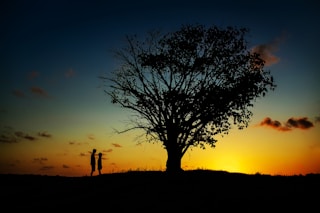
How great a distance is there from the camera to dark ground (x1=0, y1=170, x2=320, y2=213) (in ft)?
63.1

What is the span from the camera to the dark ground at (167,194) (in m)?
19.2

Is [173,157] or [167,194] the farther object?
[173,157]

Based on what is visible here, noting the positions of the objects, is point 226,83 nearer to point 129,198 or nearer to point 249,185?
point 249,185

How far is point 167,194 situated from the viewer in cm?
2298

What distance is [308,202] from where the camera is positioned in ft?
62.0

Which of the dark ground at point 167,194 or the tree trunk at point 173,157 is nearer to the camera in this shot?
the dark ground at point 167,194

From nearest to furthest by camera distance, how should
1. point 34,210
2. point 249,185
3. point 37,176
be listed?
point 34,210 → point 249,185 → point 37,176

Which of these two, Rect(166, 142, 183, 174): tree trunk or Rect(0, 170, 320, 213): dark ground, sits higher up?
Rect(166, 142, 183, 174): tree trunk

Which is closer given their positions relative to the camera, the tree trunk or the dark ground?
the dark ground

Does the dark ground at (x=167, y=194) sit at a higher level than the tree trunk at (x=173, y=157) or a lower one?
lower

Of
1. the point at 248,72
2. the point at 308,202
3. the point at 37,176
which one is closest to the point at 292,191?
the point at 308,202

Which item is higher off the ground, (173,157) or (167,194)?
(173,157)

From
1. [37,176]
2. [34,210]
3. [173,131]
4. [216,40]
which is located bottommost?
[34,210]

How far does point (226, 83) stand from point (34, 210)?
77.9ft
